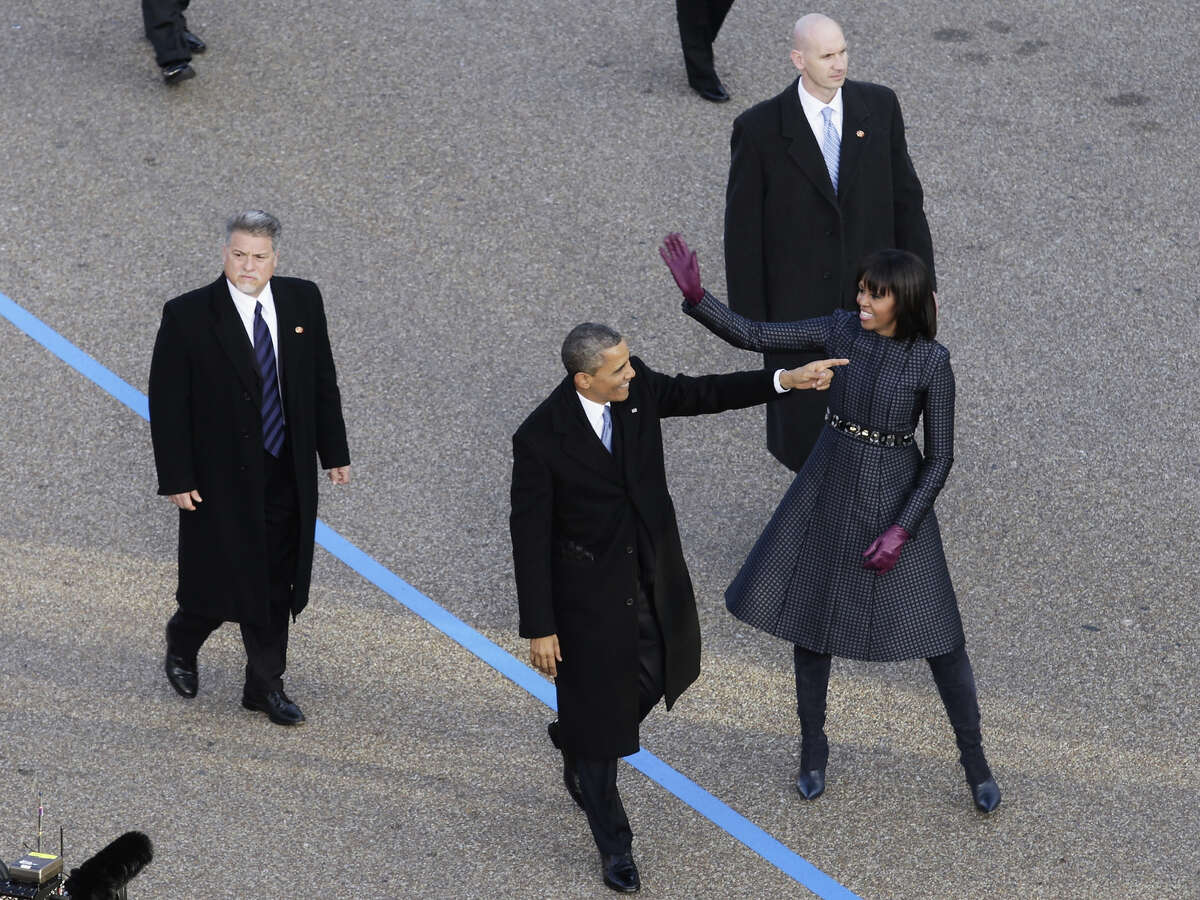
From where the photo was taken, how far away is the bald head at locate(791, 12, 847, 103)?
668 cm

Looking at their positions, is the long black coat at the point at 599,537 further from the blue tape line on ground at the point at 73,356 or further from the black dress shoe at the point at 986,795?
the blue tape line on ground at the point at 73,356

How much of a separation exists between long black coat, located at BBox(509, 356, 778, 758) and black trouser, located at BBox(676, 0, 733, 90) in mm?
5273

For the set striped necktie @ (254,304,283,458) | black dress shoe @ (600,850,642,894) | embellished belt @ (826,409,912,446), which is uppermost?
striped necktie @ (254,304,283,458)

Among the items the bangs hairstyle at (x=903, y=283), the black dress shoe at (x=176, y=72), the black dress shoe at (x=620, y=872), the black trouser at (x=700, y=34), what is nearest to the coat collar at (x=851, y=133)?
the bangs hairstyle at (x=903, y=283)

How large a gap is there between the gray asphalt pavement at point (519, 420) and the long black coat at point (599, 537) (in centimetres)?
64

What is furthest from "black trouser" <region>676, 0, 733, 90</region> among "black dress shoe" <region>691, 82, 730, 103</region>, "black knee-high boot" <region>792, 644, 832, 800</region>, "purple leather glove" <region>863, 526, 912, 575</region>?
"purple leather glove" <region>863, 526, 912, 575</region>

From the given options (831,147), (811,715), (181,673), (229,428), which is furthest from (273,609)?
(831,147)

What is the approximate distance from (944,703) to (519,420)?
2.90m

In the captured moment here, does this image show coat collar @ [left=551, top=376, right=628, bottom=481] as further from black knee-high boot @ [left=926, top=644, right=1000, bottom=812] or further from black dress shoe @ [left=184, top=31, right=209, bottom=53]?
black dress shoe @ [left=184, top=31, right=209, bottom=53]

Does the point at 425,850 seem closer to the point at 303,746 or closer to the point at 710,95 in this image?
the point at 303,746

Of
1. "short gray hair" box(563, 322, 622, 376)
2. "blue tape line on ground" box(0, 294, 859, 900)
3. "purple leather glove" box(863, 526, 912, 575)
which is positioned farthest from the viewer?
"blue tape line on ground" box(0, 294, 859, 900)

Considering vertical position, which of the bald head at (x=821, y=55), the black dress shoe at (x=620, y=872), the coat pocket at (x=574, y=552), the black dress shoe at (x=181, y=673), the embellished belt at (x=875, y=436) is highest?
the bald head at (x=821, y=55)

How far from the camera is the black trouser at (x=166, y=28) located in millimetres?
10156

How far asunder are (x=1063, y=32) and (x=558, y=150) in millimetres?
3531
